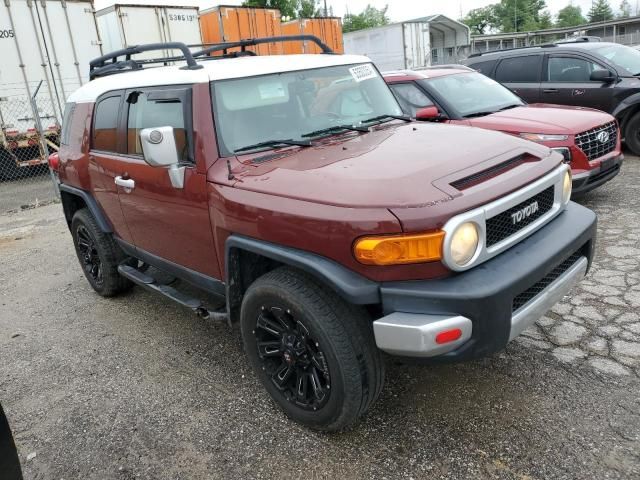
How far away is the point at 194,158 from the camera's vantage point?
321cm

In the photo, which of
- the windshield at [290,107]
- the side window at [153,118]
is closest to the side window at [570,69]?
the windshield at [290,107]

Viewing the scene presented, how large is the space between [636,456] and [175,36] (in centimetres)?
1490

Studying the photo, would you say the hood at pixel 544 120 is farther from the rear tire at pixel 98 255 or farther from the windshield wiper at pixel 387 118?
the rear tire at pixel 98 255

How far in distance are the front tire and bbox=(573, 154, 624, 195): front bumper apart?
4.23 metres

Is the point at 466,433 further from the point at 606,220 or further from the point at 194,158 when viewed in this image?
the point at 606,220

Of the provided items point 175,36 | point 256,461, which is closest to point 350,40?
point 175,36

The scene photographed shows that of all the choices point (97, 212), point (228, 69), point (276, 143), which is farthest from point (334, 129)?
point (97, 212)

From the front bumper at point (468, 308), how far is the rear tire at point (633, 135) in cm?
703

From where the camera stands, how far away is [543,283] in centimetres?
273

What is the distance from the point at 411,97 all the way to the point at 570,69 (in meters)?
3.39

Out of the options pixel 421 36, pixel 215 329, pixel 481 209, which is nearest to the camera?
pixel 481 209

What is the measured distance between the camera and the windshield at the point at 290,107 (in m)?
3.24

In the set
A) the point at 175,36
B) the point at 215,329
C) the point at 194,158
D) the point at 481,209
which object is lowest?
the point at 215,329

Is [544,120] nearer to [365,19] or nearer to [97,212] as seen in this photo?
[97,212]
